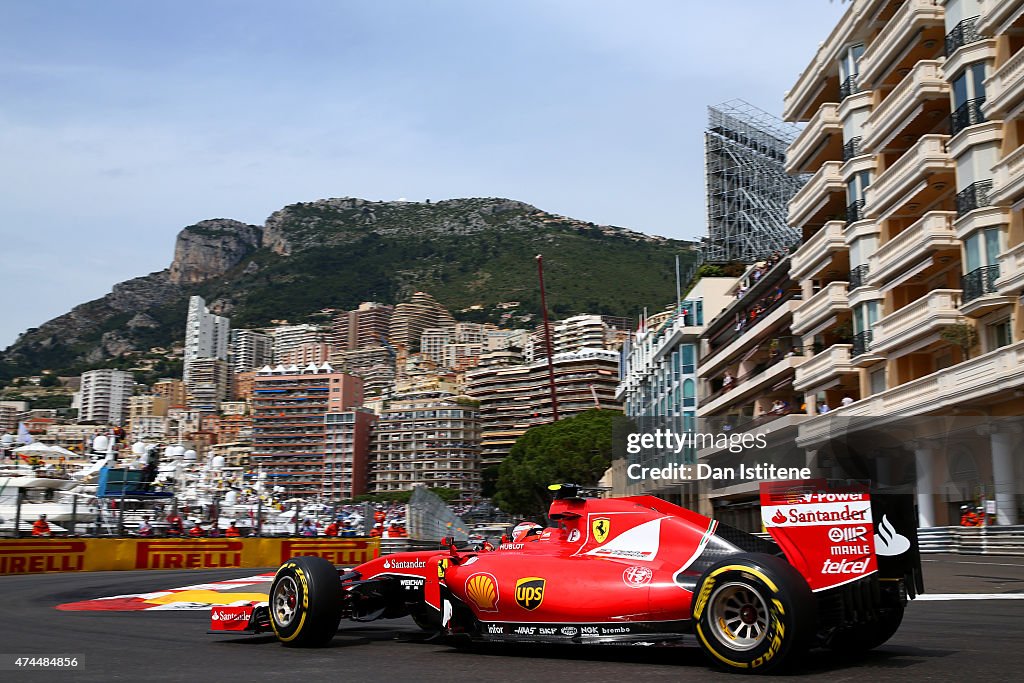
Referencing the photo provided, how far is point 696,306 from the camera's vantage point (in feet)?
243

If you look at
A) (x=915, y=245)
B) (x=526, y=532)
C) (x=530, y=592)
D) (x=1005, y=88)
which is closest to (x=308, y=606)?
(x=530, y=592)

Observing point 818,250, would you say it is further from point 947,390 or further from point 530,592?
point 530,592

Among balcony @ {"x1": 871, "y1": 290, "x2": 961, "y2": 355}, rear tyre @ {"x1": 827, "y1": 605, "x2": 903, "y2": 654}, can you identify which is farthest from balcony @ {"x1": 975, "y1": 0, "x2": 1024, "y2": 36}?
rear tyre @ {"x1": 827, "y1": 605, "x2": 903, "y2": 654}

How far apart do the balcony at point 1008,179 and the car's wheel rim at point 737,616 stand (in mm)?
27016

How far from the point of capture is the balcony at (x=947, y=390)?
27.2 meters

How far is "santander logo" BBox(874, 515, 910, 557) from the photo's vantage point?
7965mm

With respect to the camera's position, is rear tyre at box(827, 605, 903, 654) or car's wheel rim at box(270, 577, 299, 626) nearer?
rear tyre at box(827, 605, 903, 654)

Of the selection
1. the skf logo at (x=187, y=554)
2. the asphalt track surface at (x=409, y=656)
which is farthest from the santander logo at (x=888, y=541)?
the skf logo at (x=187, y=554)

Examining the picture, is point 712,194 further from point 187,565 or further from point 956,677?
point 956,677

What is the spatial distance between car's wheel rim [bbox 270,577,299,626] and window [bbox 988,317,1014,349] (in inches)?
1106

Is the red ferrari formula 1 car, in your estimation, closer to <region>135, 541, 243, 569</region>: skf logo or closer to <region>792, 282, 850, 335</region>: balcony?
<region>135, 541, 243, 569</region>: skf logo

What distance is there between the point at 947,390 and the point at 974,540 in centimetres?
785

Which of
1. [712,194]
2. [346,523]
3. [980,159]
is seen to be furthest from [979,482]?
[712,194]

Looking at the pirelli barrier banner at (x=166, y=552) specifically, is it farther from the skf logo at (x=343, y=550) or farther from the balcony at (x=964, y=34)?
the balcony at (x=964, y=34)
